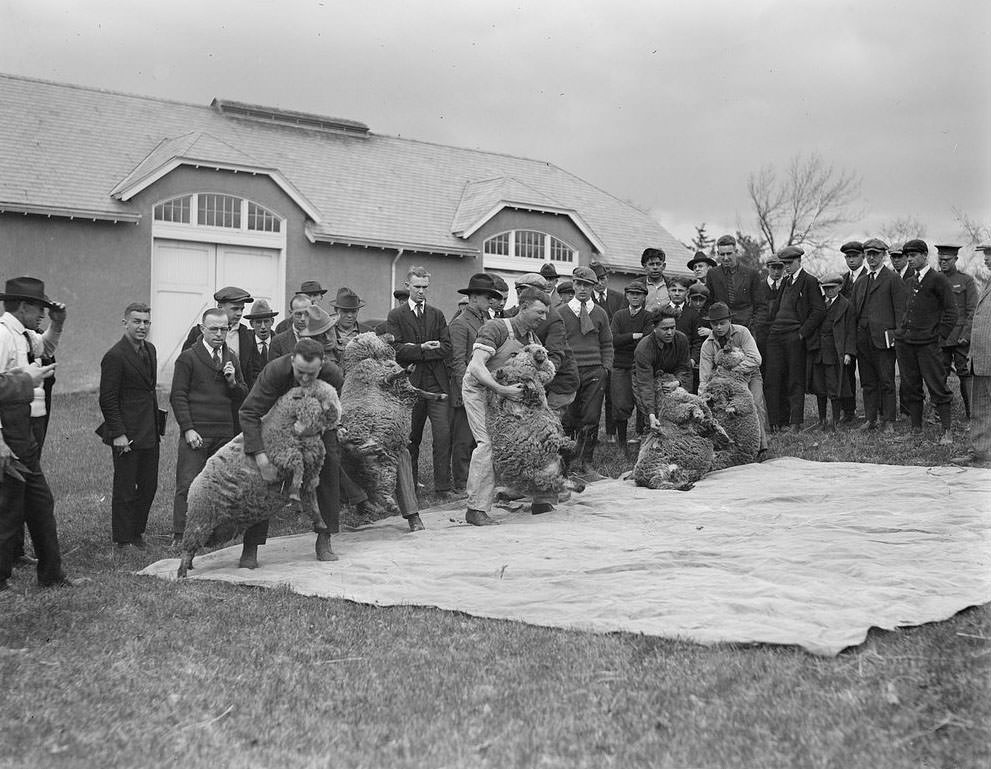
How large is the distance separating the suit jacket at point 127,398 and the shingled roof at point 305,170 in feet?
45.6

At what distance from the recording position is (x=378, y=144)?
2938 cm

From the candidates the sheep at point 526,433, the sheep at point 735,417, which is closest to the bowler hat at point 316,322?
the sheep at point 526,433

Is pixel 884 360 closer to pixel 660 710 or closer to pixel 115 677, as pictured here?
pixel 660 710

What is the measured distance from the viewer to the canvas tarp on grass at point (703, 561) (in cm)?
554

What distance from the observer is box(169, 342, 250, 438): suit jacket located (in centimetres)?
892

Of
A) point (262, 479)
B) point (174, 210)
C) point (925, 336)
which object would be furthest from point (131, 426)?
point (174, 210)

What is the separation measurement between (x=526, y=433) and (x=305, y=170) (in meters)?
19.2

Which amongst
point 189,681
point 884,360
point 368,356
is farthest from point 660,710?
point 884,360

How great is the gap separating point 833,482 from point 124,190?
58.6ft

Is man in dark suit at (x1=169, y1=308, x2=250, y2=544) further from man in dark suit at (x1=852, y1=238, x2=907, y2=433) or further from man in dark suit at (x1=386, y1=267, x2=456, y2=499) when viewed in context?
man in dark suit at (x1=852, y1=238, x2=907, y2=433)

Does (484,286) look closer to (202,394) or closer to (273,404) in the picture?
(202,394)

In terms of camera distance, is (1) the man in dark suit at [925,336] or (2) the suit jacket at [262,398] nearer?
(2) the suit jacket at [262,398]

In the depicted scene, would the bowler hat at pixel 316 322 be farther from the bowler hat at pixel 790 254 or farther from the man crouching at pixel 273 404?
the bowler hat at pixel 790 254

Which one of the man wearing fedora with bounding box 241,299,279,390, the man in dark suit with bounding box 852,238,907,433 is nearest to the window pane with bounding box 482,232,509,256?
the man in dark suit with bounding box 852,238,907,433
